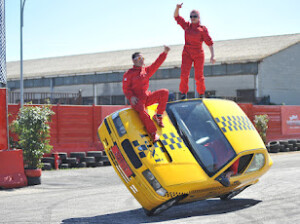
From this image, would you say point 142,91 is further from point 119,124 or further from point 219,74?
point 219,74

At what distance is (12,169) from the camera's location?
1150 centimetres

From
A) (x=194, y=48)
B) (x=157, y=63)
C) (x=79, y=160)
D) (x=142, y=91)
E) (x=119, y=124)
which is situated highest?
(x=194, y=48)

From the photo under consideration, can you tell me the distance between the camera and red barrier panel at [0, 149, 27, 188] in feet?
37.1

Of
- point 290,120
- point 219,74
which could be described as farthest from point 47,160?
point 219,74

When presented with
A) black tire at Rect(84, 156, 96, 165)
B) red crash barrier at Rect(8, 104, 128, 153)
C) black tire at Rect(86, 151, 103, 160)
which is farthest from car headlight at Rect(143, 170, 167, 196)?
red crash barrier at Rect(8, 104, 128, 153)

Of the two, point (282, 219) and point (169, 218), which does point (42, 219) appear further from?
point (282, 219)

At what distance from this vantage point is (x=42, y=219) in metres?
7.13

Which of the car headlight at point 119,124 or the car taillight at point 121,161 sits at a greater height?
the car headlight at point 119,124

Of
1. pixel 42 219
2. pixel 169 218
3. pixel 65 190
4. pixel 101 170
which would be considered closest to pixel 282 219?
pixel 169 218

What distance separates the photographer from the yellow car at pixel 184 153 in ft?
21.9

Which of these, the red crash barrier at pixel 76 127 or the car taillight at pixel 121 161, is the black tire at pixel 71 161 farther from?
the car taillight at pixel 121 161

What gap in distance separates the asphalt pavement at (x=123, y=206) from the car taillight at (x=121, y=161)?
2.44 ft

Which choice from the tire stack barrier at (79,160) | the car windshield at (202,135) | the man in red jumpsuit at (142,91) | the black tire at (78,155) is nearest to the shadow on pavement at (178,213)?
the car windshield at (202,135)

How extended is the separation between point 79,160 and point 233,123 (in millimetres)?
9770
